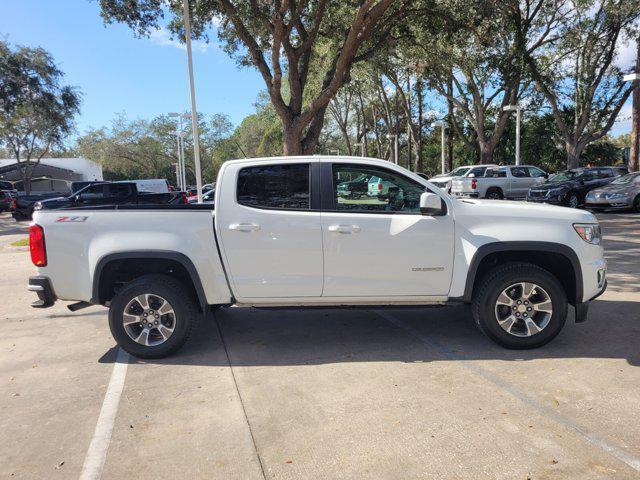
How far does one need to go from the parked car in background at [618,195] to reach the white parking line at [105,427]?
16486 millimetres

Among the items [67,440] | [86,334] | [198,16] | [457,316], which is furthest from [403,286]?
[198,16]

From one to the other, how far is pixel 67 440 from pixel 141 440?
51 centimetres

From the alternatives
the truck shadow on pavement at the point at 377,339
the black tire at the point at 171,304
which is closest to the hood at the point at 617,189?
the truck shadow on pavement at the point at 377,339

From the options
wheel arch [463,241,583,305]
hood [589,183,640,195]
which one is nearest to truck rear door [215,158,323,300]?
wheel arch [463,241,583,305]

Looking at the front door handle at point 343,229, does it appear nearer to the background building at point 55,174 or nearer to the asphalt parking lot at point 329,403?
the asphalt parking lot at point 329,403

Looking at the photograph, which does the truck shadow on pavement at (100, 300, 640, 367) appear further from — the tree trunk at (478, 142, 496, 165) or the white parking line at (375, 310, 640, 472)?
the tree trunk at (478, 142, 496, 165)

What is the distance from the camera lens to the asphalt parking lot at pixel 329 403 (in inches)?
118

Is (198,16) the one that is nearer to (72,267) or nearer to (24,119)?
(72,267)

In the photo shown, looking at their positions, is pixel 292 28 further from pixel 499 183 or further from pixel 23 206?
pixel 23 206

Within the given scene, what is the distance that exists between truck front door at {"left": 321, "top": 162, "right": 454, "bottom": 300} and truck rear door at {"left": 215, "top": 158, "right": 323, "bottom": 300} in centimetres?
14

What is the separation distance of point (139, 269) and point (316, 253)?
1769mm

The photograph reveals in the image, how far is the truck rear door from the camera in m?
4.55

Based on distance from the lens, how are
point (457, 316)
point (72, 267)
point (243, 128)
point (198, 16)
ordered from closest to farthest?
point (72, 267) < point (457, 316) < point (198, 16) < point (243, 128)

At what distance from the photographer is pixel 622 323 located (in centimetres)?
542
